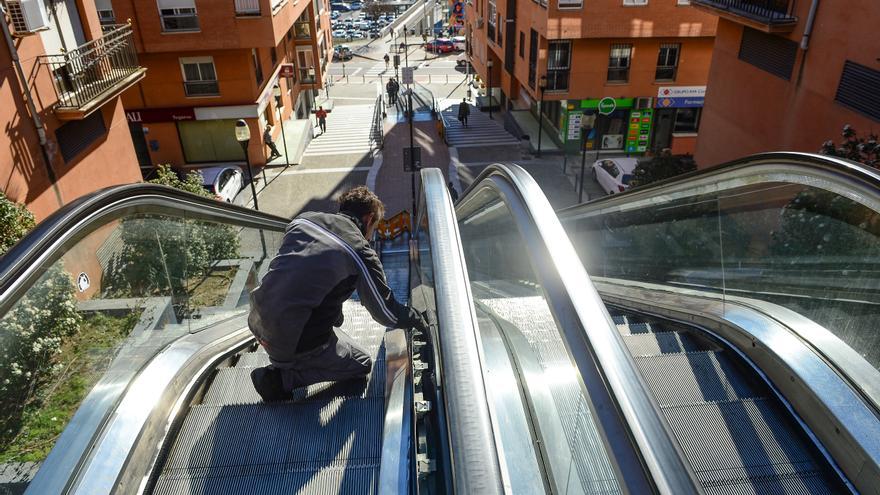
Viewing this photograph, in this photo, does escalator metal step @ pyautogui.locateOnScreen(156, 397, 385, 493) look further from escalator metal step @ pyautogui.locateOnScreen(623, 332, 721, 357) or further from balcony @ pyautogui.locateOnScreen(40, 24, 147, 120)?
balcony @ pyautogui.locateOnScreen(40, 24, 147, 120)

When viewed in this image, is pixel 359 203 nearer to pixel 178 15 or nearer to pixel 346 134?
pixel 178 15

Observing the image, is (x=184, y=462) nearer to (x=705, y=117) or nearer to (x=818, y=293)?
(x=818, y=293)

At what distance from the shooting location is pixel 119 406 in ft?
9.06

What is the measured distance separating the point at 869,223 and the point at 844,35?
31.4ft

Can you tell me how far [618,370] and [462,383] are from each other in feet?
1.61

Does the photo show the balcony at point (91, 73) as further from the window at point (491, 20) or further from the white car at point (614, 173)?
the window at point (491, 20)

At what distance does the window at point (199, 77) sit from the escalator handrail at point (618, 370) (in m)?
19.8

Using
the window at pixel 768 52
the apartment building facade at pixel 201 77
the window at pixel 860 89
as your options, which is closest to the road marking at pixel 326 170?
the apartment building facade at pixel 201 77

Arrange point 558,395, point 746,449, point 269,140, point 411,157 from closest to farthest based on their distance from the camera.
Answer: point 558,395 → point 746,449 → point 411,157 → point 269,140

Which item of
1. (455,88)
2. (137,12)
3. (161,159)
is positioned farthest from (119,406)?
(455,88)

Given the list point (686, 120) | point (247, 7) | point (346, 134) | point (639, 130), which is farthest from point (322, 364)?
point (346, 134)

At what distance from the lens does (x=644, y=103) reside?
2077 cm

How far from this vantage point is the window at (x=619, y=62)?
65.0 feet

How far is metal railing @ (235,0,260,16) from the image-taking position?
17.7 metres
